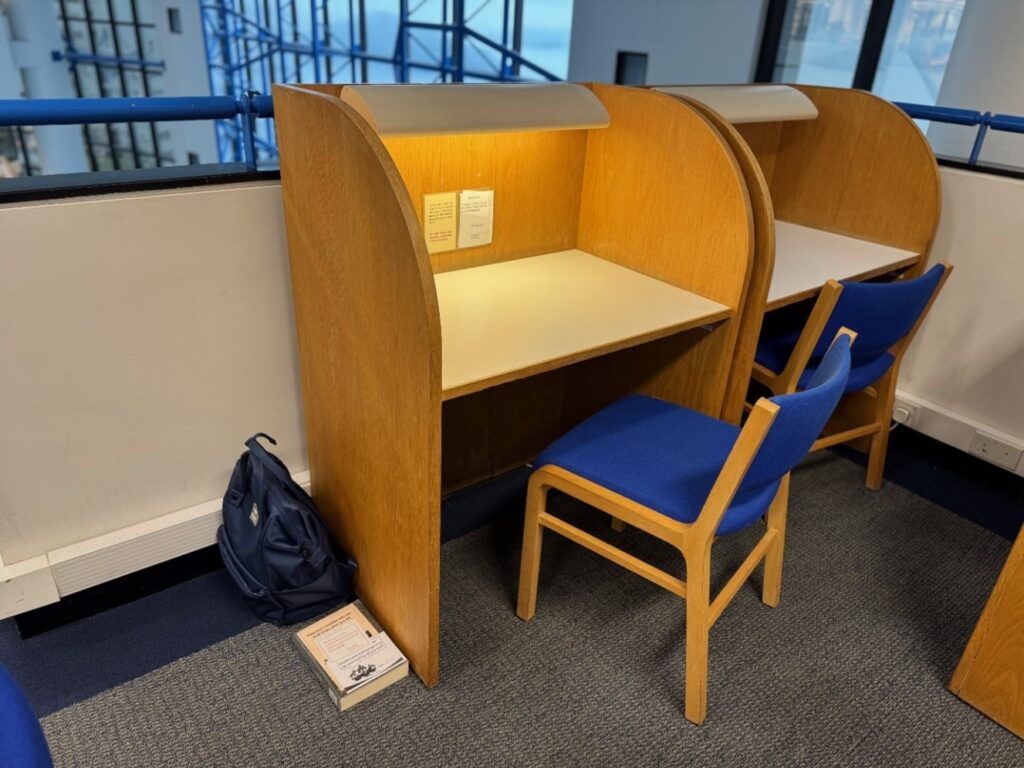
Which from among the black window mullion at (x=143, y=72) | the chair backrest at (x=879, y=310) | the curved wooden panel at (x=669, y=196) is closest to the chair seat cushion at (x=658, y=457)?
the curved wooden panel at (x=669, y=196)

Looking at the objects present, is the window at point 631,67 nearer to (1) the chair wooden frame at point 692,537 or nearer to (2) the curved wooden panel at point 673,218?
(2) the curved wooden panel at point 673,218

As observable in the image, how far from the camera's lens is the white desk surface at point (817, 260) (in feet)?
5.73

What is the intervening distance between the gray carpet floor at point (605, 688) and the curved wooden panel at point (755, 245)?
0.58 m

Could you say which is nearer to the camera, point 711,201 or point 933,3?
point 711,201

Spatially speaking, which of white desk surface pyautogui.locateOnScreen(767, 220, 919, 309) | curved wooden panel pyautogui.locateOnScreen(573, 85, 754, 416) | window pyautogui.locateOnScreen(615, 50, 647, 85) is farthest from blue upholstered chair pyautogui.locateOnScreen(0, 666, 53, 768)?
window pyautogui.locateOnScreen(615, 50, 647, 85)

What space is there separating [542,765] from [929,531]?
136 centimetres

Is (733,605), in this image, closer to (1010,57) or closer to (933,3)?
(1010,57)

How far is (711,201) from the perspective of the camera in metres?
1.55

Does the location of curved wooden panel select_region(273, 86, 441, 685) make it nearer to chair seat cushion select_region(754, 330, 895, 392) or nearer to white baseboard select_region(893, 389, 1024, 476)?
chair seat cushion select_region(754, 330, 895, 392)

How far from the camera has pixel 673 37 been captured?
4.61 m

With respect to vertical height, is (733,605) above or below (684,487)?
below

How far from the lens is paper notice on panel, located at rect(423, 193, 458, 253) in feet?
5.34

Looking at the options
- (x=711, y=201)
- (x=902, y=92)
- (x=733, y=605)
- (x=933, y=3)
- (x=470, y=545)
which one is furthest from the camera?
(x=902, y=92)

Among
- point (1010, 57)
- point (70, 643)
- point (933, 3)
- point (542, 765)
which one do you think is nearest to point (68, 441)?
point (70, 643)
